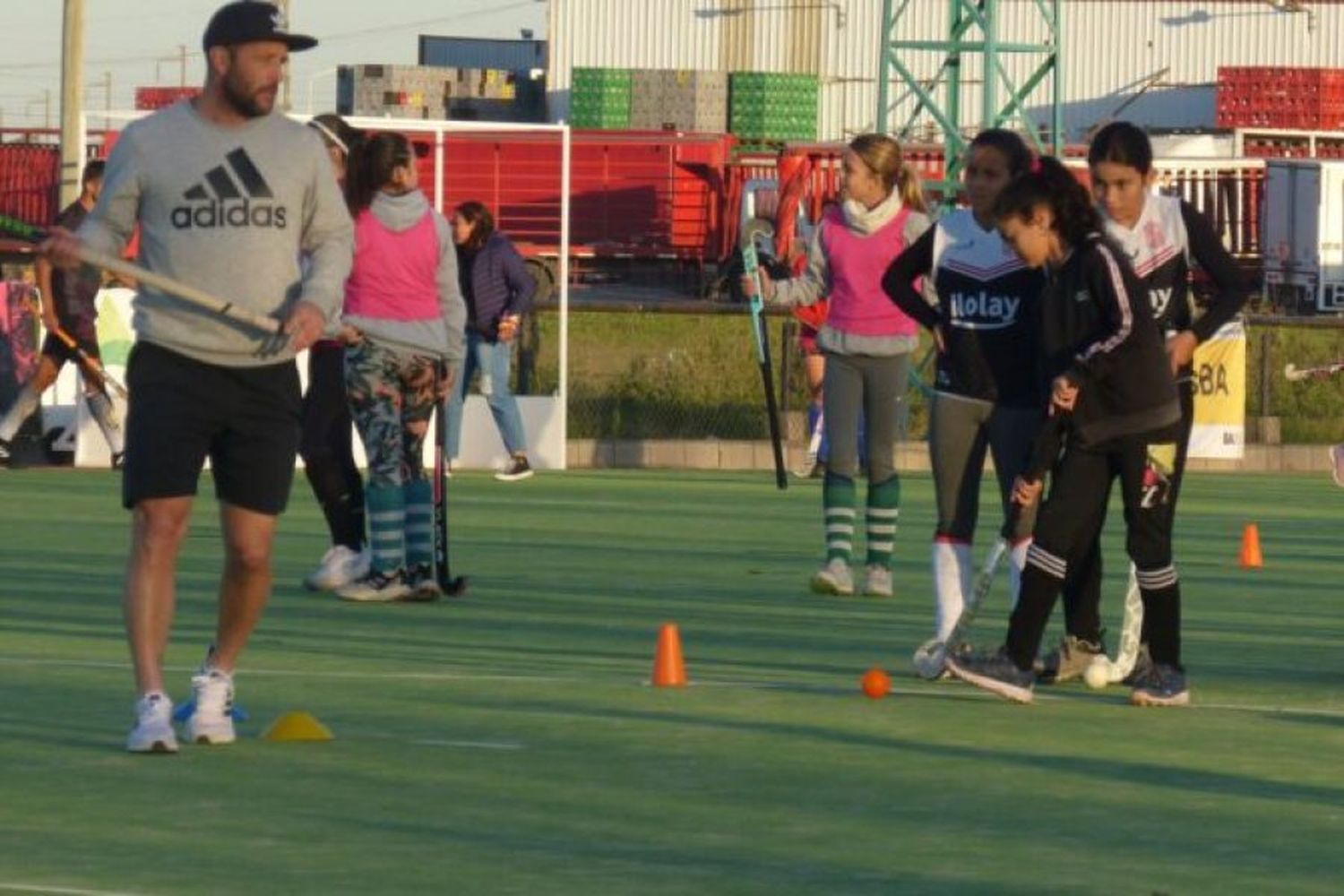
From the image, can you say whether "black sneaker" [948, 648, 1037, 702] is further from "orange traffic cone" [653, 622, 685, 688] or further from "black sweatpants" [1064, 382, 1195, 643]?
"orange traffic cone" [653, 622, 685, 688]

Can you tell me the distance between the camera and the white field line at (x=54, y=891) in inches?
273

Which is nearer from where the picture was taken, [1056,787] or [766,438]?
[1056,787]

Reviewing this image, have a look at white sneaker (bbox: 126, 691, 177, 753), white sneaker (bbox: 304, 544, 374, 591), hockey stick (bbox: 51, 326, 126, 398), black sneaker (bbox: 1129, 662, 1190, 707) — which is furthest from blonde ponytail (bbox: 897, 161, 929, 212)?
hockey stick (bbox: 51, 326, 126, 398)

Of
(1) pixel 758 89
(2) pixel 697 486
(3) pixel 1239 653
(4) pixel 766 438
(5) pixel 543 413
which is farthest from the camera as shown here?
(1) pixel 758 89

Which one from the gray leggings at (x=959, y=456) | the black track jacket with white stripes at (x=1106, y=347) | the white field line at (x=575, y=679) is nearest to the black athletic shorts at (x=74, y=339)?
the white field line at (x=575, y=679)

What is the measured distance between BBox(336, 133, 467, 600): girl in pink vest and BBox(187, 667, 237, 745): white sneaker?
4.48 m

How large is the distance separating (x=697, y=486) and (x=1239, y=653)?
38.5 feet

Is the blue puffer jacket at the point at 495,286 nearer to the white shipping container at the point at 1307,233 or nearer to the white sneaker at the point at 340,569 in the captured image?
the white sneaker at the point at 340,569

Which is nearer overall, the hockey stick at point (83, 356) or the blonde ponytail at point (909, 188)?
the blonde ponytail at point (909, 188)

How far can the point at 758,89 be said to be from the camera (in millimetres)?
70875

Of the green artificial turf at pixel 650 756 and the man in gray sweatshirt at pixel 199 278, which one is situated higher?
the man in gray sweatshirt at pixel 199 278

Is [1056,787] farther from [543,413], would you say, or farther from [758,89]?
[758,89]

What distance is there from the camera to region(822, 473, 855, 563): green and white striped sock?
1462 centimetres

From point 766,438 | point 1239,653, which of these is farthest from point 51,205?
point 1239,653
